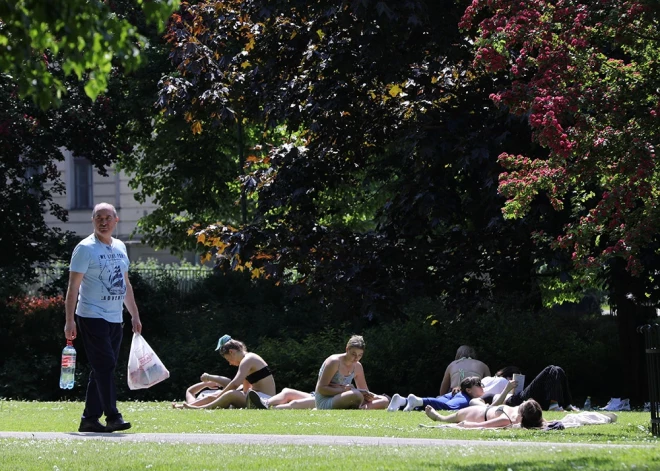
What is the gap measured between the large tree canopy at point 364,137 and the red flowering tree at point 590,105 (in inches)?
170

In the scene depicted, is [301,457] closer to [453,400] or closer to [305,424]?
[305,424]

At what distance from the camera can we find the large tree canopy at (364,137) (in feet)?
60.5

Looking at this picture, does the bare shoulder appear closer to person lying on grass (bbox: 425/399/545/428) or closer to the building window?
person lying on grass (bbox: 425/399/545/428)

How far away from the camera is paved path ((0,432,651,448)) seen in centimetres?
995

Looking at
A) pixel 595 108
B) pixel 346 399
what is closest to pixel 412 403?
pixel 346 399

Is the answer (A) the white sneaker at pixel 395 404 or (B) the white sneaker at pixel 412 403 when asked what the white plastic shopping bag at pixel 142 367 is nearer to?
(A) the white sneaker at pixel 395 404

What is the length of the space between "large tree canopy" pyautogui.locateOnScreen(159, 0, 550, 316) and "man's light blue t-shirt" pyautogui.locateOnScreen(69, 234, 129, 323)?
7839 mm

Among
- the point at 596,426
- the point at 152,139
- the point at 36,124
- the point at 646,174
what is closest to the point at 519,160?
the point at 646,174

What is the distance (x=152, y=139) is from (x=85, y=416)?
69.3 feet

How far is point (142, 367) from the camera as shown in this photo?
11.2m

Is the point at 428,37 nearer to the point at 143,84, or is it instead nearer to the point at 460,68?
the point at 460,68

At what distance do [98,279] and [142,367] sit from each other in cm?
99

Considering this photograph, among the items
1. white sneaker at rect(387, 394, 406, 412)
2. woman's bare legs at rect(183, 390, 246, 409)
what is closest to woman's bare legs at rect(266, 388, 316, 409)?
woman's bare legs at rect(183, 390, 246, 409)

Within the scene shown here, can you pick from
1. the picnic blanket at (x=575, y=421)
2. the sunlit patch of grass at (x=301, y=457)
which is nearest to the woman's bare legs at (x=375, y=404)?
the picnic blanket at (x=575, y=421)
